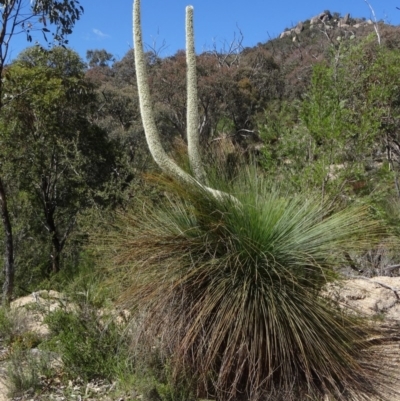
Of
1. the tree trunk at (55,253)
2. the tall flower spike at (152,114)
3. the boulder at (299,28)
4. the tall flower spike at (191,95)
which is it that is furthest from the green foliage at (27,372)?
the boulder at (299,28)

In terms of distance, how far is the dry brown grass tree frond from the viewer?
327 cm

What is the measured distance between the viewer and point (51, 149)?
39.8 ft

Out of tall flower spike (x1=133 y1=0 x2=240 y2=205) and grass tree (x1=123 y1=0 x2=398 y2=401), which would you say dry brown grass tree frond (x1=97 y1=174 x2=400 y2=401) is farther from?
tall flower spike (x1=133 y1=0 x2=240 y2=205)

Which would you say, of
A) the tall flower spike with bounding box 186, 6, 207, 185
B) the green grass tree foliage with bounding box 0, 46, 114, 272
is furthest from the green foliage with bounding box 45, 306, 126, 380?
the green grass tree foliage with bounding box 0, 46, 114, 272

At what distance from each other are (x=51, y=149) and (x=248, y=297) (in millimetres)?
9745

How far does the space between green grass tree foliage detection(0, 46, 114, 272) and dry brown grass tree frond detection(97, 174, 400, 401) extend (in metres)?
7.56

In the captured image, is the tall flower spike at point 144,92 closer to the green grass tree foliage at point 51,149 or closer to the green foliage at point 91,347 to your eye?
the green foliage at point 91,347

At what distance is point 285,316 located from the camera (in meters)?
3.31

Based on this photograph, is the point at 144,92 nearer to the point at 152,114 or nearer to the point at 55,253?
the point at 152,114

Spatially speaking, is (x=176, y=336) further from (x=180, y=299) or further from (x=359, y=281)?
(x=359, y=281)

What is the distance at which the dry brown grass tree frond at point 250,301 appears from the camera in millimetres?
3271

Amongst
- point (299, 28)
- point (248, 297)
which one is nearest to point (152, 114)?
point (248, 297)

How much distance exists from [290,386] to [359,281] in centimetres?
221

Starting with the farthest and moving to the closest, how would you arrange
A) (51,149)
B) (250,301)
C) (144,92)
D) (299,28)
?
(299,28), (51,149), (144,92), (250,301)
